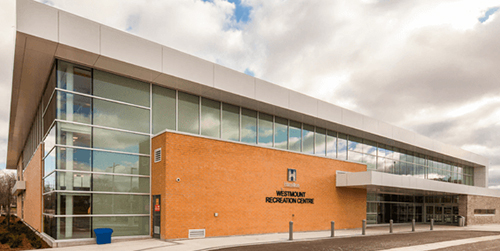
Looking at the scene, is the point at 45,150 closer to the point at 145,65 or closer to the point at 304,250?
the point at 145,65

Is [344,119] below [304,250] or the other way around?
the other way around

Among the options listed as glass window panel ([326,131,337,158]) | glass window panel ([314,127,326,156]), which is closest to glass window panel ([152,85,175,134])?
glass window panel ([314,127,326,156])

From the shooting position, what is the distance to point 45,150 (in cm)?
1753

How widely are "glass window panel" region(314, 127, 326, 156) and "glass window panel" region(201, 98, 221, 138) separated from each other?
29.6 ft

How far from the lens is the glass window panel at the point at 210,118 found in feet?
63.9

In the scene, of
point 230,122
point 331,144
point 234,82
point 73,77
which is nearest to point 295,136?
point 331,144

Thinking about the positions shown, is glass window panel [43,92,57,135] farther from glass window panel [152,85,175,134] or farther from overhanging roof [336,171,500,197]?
overhanging roof [336,171,500,197]

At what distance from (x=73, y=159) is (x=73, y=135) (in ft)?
3.33

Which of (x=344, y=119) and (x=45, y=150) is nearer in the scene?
(x=45, y=150)

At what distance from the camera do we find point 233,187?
18641 mm

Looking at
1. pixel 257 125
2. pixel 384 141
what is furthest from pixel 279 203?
pixel 384 141

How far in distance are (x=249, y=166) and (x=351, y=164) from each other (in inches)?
405

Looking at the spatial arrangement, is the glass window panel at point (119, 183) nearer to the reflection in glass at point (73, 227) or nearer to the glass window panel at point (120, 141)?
the glass window panel at point (120, 141)

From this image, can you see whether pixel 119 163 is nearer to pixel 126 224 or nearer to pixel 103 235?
pixel 126 224
